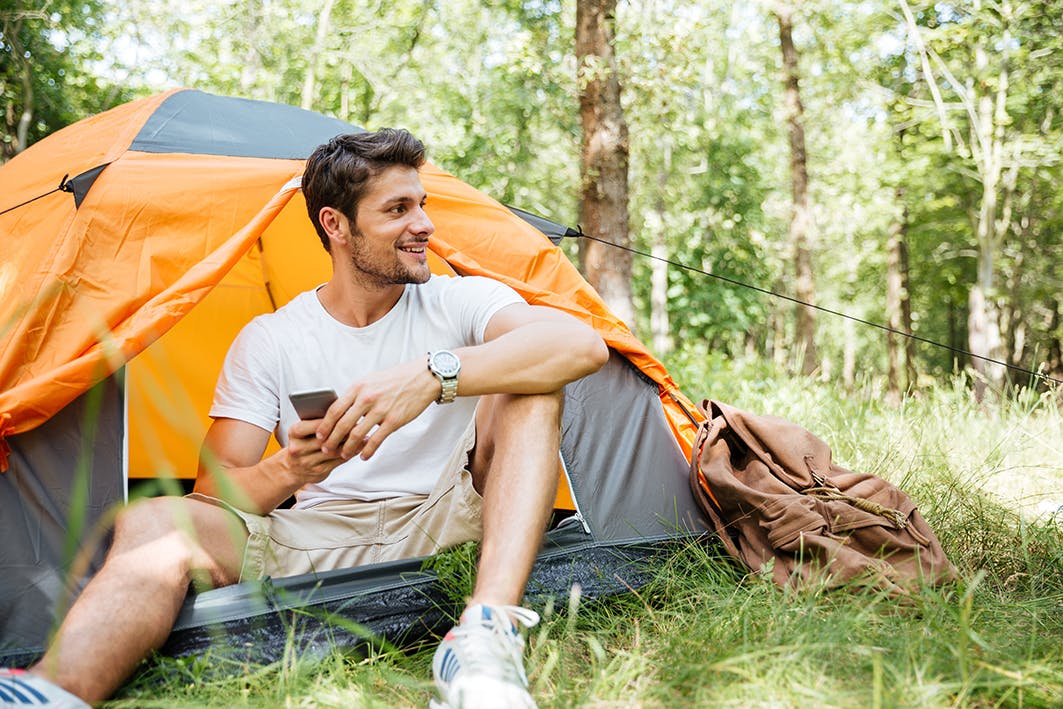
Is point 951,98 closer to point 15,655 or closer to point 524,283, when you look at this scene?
point 524,283

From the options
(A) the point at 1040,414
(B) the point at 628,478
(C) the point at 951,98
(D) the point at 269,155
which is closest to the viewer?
(B) the point at 628,478

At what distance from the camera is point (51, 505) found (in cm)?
209

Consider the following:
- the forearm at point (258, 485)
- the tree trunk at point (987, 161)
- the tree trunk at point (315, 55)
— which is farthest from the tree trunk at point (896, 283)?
the forearm at point (258, 485)

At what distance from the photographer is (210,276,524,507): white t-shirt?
7.40 ft

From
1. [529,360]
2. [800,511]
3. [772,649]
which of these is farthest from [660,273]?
[772,649]

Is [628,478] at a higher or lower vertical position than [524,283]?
lower

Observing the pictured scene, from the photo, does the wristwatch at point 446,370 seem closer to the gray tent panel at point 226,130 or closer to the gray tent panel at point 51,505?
the gray tent panel at point 51,505

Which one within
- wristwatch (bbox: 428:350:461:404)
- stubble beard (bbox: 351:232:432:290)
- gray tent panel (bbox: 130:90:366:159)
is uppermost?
gray tent panel (bbox: 130:90:366:159)

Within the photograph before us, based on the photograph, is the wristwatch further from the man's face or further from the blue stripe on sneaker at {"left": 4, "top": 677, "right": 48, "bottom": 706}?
the blue stripe on sneaker at {"left": 4, "top": 677, "right": 48, "bottom": 706}

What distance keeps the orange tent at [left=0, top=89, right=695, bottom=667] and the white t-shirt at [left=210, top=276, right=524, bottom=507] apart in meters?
0.23

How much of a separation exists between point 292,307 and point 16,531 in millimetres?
853

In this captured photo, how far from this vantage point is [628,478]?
251cm

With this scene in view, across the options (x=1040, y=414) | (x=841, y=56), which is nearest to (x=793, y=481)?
(x=1040, y=414)

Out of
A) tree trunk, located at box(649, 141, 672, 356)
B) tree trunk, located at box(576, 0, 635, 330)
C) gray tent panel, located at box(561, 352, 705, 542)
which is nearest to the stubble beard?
gray tent panel, located at box(561, 352, 705, 542)
